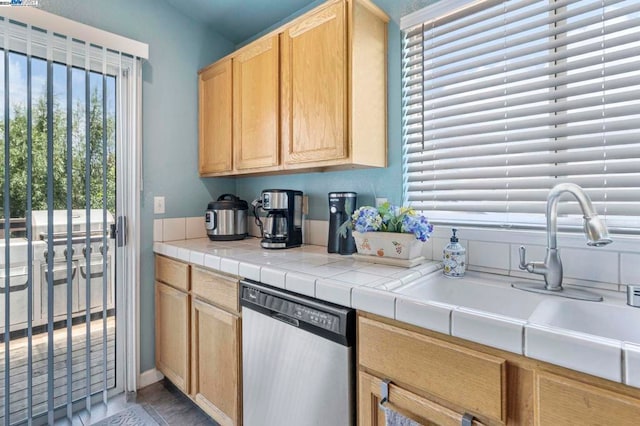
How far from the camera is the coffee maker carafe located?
187 cm

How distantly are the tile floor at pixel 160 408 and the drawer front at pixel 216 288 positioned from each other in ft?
2.31

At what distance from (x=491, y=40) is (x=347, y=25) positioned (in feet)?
2.07

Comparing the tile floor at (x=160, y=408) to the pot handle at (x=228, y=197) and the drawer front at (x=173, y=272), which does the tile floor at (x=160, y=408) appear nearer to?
the drawer front at (x=173, y=272)

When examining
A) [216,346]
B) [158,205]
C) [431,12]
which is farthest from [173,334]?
[431,12]

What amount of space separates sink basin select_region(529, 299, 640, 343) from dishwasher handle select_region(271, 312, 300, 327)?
0.76m

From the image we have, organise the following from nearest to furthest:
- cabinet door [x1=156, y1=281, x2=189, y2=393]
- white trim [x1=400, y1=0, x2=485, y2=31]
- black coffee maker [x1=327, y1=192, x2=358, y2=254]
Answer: white trim [x1=400, y1=0, x2=485, y2=31], black coffee maker [x1=327, y1=192, x2=358, y2=254], cabinet door [x1=156, y1=281, x2=189, y2=393]

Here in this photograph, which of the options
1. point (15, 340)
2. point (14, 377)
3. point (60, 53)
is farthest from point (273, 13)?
point (14, 377)

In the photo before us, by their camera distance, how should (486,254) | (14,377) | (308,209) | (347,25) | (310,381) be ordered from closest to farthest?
(310,381) < (486,254) < (347,25) < (14,377) < (308,209)

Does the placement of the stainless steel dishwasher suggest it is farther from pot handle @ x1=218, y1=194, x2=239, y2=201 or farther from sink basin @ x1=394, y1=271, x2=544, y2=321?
pot handle @ x1=218, y1=194, x2=239, y2=201

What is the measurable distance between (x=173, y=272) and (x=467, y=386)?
1.68 metres

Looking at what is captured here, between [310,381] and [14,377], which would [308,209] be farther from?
[14,377]

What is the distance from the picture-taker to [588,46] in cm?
118

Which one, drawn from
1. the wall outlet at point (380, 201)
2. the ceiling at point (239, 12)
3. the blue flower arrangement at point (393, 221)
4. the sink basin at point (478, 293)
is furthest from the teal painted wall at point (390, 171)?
the ceiling at point (239, 12)

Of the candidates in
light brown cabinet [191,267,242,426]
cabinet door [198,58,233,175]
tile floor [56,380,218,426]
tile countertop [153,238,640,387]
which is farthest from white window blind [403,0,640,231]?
tile floor [56,380,218,426]
